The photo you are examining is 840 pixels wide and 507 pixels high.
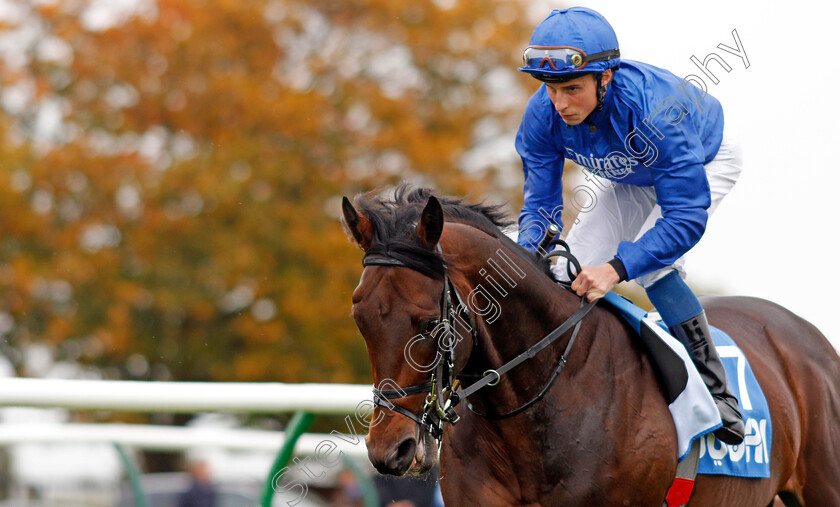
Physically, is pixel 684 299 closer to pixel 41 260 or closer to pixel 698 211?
pixel 698 211

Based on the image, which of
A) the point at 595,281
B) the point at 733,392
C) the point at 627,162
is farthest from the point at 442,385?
the point at 733,392

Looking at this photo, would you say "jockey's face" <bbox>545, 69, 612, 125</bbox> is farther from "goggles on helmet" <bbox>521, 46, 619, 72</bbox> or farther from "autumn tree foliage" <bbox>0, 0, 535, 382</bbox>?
"autumn tree foliage" <bbox>0, 0, 535, 382</bbox>

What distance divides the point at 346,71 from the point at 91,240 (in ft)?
15.5

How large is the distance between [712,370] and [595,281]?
64 centimetres

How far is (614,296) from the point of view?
345 centimetres

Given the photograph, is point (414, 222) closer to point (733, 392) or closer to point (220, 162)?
point (733, 392)

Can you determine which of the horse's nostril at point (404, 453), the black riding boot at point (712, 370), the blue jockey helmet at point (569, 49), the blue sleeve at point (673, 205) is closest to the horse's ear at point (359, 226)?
the horse's nostril at point (404, 453)

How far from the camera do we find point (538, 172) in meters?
3.66

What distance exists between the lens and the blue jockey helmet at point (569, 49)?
125 inches

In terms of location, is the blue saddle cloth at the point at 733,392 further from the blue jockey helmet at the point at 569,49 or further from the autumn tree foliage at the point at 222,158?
the autumn tree foliage at the point at 222,158

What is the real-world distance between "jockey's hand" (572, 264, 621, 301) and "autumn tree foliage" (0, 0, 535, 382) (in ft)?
34.8

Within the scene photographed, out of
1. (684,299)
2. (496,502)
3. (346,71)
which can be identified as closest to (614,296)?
(684,299)

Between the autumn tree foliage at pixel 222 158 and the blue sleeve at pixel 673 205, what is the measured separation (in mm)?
10617

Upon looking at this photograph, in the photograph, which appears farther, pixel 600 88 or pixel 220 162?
pixel 220 162
